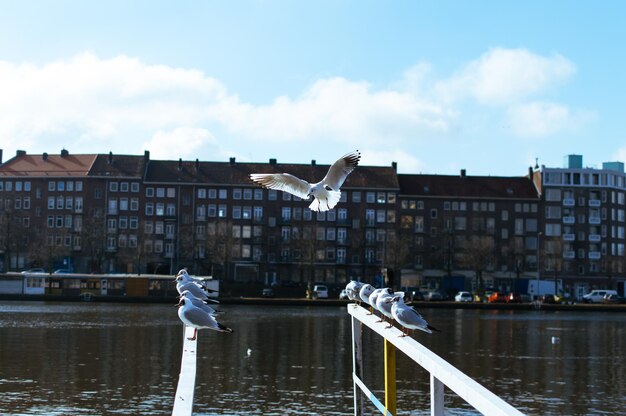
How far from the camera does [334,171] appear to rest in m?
13.4

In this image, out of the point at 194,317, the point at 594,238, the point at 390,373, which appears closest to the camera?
the point at 390,373

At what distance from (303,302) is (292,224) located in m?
24.2

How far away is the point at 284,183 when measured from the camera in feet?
45.1

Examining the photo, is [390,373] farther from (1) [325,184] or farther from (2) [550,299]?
(2) [550,299]

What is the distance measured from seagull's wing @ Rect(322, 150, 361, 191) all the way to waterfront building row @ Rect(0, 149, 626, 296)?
301ft

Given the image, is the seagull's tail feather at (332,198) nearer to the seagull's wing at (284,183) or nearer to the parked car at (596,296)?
the seagull's wing at (284,183)

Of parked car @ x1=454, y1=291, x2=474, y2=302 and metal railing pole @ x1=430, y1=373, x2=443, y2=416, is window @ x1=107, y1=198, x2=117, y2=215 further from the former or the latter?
metal railing pole @ x1=430, y1=373, x2=443, y2=416

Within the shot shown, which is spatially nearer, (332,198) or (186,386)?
(186,386)

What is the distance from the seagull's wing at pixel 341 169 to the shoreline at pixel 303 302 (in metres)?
71.5

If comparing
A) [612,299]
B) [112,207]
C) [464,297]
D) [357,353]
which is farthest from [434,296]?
[357,353]

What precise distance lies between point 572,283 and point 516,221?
10.6m

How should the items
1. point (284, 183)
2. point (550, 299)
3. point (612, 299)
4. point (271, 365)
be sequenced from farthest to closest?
point (612, 299), point (550, 299), point (271, 365), point (284, 183)

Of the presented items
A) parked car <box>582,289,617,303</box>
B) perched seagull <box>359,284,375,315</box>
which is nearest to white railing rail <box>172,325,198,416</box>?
perched seagull <box>359,284,375,315</box>

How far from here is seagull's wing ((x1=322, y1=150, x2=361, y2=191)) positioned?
13.4 m
